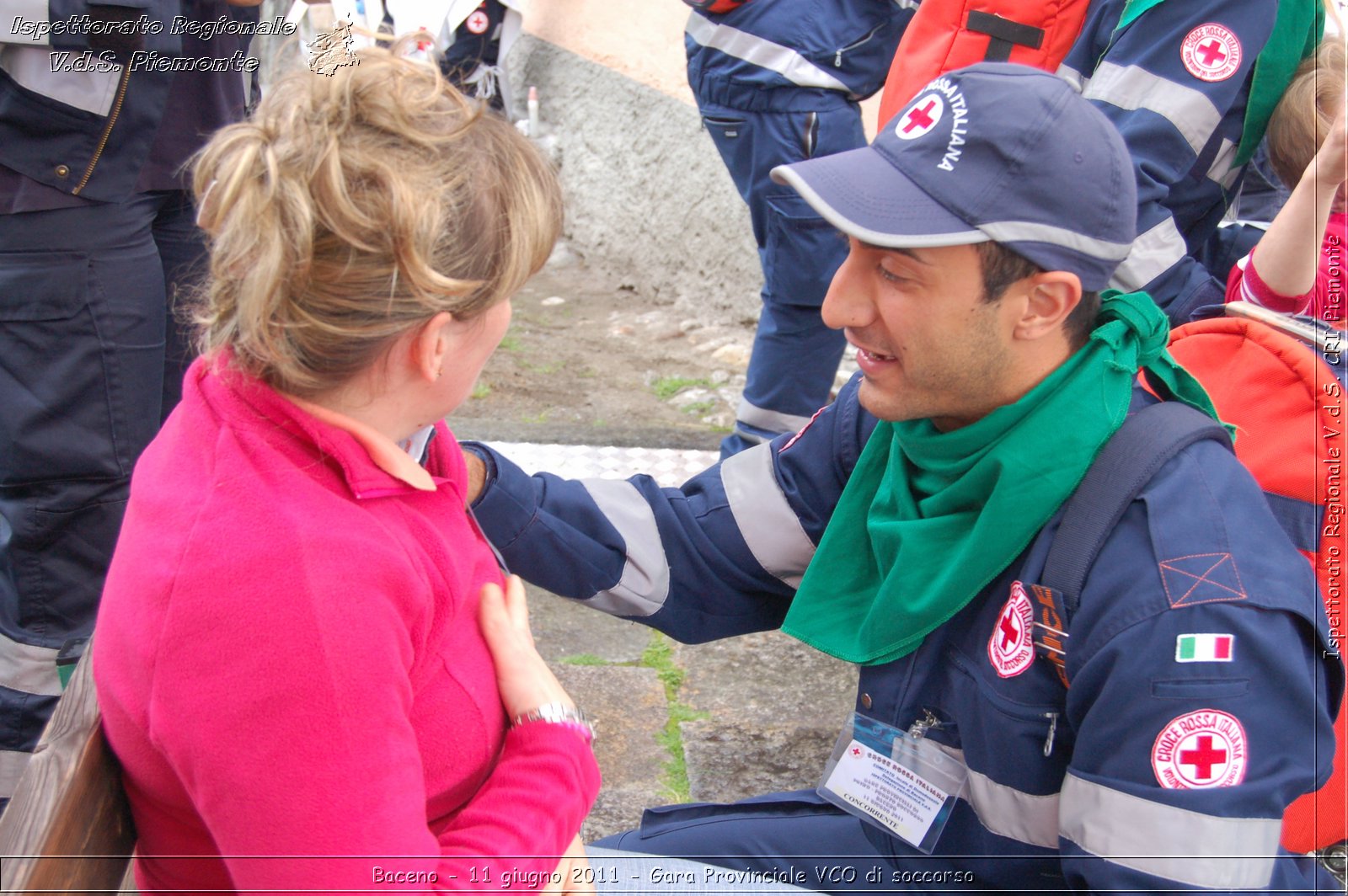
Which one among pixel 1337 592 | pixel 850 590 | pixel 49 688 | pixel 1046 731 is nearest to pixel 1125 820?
pixel 1046 731

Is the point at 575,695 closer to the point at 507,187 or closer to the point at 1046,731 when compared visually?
the point at 1046,731

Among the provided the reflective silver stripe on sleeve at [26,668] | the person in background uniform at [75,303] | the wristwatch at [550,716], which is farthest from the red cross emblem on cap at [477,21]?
the wristwatch at [550,716]

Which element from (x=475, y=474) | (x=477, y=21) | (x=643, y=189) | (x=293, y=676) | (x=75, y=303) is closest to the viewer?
(x=293, y=676)

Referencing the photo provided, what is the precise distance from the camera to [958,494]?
65.1 inches

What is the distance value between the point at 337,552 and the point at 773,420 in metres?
2.75

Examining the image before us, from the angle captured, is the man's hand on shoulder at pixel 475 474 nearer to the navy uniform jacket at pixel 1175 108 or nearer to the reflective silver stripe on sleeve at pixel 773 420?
the navy uniform jacket at pixel 1175 108

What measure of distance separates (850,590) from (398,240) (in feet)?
3.26

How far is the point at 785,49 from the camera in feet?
11.7

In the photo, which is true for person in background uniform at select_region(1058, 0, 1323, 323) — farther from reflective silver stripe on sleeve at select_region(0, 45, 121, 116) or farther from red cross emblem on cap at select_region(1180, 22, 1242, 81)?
reflective silver stripe on sleeve at select_region(0, 45, 121, 116)

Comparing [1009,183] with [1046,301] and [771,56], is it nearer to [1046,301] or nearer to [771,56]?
[1046,301]

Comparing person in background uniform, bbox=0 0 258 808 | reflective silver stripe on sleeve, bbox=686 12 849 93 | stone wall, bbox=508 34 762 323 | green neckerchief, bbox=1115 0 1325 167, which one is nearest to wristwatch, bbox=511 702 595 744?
person in background uniform, bbox=0 0 258 808

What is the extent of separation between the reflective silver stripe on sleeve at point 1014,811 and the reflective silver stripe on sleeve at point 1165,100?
157 centimetres

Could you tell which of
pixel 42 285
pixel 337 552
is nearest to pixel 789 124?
pixel 42 285

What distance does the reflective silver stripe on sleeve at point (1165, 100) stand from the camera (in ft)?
8.13
